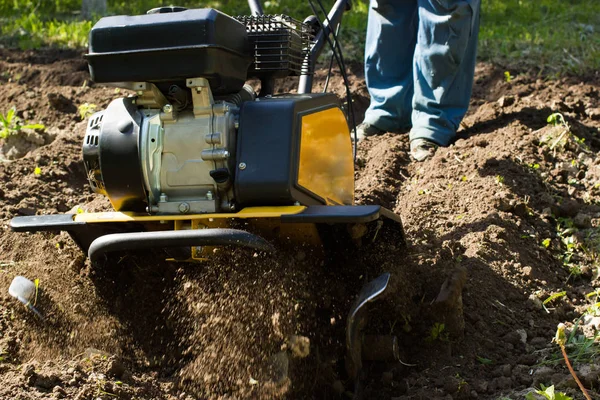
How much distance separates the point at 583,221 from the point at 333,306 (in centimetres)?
155

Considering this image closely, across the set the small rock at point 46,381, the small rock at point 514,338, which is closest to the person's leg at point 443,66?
the small rock at point 514,338

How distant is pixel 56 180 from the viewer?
466 centimetres

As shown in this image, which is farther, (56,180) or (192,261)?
(56,180)

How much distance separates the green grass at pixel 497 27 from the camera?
6.21 meters

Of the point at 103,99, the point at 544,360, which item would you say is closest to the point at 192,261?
the point at 544,360

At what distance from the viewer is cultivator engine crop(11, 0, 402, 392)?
109 inches

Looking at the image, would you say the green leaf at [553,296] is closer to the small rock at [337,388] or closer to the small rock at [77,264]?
the small rock at [337,388]

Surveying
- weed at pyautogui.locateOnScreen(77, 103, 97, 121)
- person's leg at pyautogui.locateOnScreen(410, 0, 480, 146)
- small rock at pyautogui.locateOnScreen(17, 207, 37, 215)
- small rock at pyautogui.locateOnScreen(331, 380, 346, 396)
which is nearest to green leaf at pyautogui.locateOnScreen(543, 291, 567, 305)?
small rock at pyautogui.locateOnScreen(331, 380, 346, 396)

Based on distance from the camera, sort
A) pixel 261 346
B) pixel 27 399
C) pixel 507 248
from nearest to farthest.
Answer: pixel 27 399
pixel 261 346
pixel 507 248

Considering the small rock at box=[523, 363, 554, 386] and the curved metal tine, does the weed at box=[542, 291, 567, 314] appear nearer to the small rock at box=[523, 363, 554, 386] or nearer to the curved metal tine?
the small rock at box=[523, 363, 554, 386]

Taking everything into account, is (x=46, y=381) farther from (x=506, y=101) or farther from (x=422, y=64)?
(x=506, y=101)

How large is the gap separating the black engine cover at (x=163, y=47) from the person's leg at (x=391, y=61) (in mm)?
2430

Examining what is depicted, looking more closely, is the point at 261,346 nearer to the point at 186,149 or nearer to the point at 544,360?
the point at 186,149

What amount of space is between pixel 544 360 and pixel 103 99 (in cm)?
379
